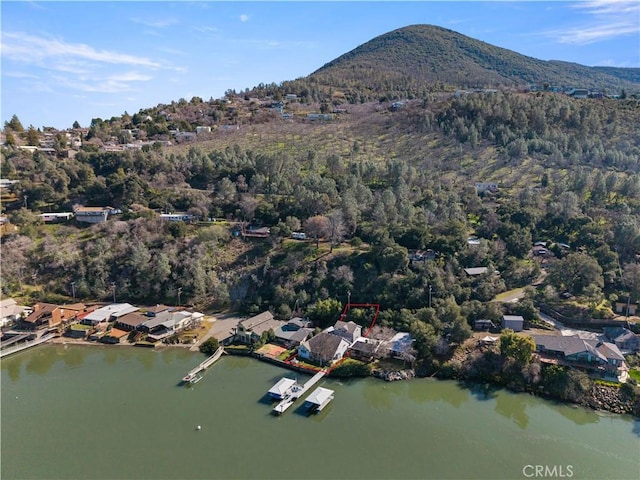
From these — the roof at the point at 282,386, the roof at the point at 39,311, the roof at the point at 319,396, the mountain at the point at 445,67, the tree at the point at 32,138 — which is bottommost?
the roof at the point at 319,396

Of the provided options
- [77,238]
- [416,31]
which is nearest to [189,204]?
[77,238]

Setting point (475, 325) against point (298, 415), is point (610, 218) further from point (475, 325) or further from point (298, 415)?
point (298, 415)

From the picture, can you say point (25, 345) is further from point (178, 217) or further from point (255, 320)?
point (178, 217)

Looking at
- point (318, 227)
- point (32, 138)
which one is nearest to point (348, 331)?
point (318, 227)

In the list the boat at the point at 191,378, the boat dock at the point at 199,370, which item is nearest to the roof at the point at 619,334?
the boat dock at the point at 199,370

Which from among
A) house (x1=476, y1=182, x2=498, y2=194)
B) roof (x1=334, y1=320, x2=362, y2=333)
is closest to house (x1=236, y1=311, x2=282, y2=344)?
roof (x1=334, y1=320, x2=362, y2=333)

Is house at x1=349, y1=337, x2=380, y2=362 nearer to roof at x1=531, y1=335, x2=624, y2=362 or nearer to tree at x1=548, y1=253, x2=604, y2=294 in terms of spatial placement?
roof at x1=531, y1=335, x2=624, y2=362

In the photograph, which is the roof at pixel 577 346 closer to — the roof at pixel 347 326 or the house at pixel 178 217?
the roof at pixel 347 326

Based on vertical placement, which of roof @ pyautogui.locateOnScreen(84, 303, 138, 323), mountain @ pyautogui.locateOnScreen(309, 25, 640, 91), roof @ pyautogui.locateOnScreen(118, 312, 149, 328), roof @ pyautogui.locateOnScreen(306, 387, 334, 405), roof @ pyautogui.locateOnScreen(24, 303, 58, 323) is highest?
mountain @ pyautogui.locateOnScreen(309, 25, 640, 91)
